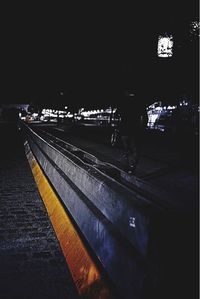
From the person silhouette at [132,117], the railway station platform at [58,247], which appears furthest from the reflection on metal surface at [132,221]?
the person silhouette at [132,117]

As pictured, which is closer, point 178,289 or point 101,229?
point 178,289

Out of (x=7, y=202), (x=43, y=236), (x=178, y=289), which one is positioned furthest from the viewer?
(x=7, y=202)

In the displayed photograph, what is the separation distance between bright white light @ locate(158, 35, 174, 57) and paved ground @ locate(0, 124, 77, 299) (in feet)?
47.0

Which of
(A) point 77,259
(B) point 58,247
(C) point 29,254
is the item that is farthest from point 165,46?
(A) point 77,259

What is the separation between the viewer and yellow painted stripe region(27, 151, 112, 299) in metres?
3.15

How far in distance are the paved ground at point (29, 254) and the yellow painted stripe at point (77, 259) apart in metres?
0.12

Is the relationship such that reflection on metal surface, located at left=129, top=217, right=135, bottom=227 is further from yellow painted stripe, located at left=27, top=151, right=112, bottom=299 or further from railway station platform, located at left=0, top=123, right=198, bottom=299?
yellow painted stripe, located at left=27, top=151, right=112, bottom=299

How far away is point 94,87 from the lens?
62.4 metres

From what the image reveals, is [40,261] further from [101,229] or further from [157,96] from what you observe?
[157,96]

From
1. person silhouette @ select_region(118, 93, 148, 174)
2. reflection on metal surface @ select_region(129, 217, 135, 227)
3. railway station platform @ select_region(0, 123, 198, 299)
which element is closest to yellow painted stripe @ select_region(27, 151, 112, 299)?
railway station platform @ select_region(0, 123, 198, 299)

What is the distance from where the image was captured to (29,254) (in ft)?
14.5

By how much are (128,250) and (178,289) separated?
2.25ft

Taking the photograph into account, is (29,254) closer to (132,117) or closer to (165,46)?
(132,117)

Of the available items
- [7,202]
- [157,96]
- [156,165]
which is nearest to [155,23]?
[157,96]
